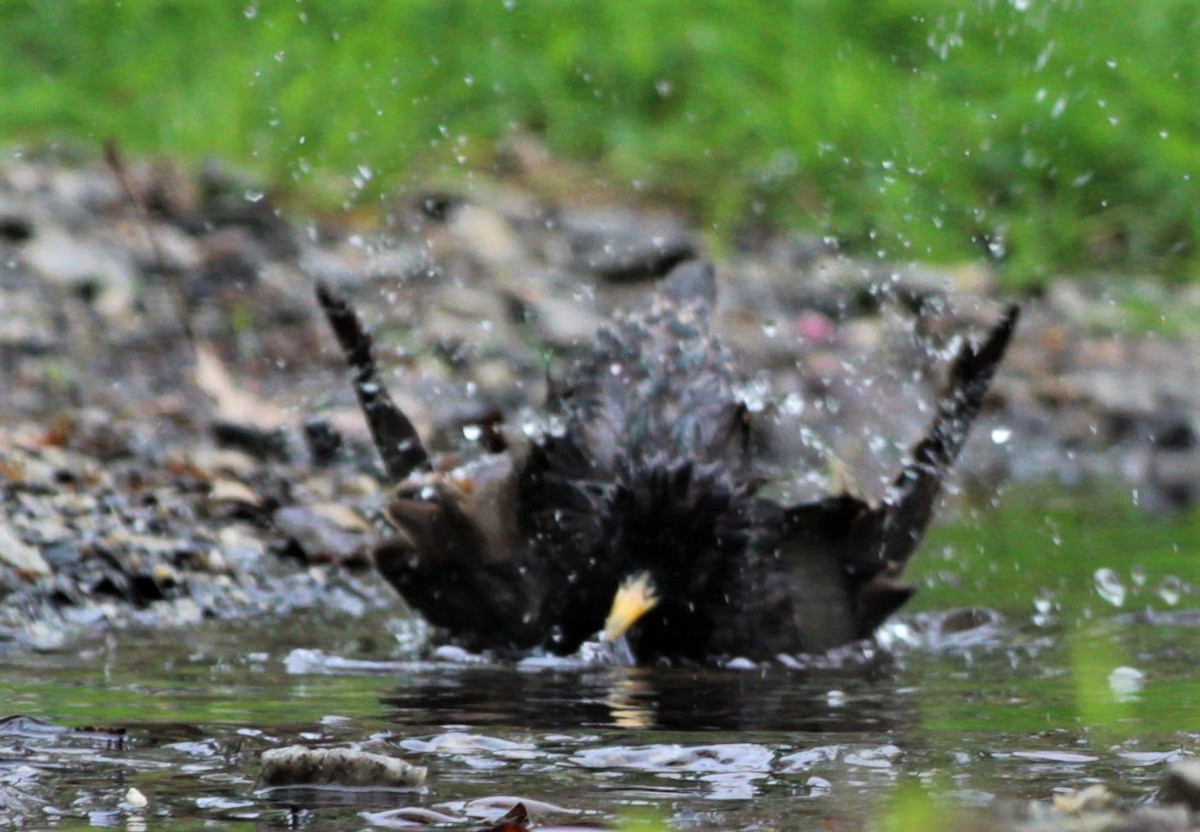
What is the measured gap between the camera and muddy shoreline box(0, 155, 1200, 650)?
534 centimetres

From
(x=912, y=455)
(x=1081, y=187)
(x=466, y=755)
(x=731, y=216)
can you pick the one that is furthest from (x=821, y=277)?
(x=466, y=755)

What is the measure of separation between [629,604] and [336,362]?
13.9ft

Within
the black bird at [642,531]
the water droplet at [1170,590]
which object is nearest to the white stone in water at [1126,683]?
the black bird at [642,531]

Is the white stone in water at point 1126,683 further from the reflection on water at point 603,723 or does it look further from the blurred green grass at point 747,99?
the blurred green grass at point 747,99

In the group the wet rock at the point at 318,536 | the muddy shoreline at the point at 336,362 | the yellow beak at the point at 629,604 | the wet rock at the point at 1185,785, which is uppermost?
the muddy shoreline at the point at 336,362

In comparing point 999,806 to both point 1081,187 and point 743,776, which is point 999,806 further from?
point 1081,187

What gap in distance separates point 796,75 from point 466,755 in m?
7.98

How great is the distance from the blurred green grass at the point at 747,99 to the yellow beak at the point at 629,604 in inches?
232

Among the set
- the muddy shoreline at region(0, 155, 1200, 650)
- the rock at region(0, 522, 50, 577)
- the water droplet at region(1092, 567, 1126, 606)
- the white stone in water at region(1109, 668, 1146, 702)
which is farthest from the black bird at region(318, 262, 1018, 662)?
the water droplet at region(1092, 567, 1126, 606)

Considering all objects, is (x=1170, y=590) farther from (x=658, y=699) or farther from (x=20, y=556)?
(x=20, y=556)

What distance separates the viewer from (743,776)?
278cm

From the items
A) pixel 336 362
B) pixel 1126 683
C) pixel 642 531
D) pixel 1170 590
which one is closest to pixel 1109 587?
pixel 1170 590

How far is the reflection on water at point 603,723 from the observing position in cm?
256

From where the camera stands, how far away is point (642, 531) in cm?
422
